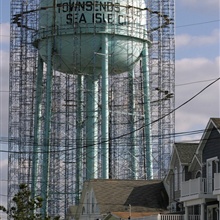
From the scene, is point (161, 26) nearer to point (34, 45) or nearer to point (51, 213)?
point (34, 45)

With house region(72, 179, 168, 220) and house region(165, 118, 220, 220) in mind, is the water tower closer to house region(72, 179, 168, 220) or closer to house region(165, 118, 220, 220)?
house region(72, 179, 168, 220)

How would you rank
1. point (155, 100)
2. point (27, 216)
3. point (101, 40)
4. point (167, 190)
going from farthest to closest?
point (155, 100)
point (101, 40)
point (167, 190)
point (27, 216)

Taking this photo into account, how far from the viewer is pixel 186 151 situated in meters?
53.6

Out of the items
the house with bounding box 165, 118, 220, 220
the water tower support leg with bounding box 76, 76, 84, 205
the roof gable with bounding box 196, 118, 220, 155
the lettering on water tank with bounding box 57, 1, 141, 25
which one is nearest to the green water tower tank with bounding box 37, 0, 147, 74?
the lettering on water tank with bounding box 57, 1, 141, 25

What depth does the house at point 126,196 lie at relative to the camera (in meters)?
58.2

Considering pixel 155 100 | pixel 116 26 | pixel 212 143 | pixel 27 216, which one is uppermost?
pixel 116 26

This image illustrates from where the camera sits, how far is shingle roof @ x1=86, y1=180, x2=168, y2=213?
58406 mm

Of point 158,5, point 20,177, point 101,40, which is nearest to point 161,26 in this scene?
point 158,5

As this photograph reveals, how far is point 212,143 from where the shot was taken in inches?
1891

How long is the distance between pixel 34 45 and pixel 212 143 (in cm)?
2253

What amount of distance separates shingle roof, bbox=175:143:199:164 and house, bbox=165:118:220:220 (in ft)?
3.92

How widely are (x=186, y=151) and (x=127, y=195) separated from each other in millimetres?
6954

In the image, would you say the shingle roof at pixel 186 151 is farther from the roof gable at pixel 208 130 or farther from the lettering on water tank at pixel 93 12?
the lettering on water tank at pixel 93 12

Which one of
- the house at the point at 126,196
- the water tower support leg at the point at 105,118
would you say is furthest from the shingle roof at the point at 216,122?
the water tower support leg at the point at 105,118
